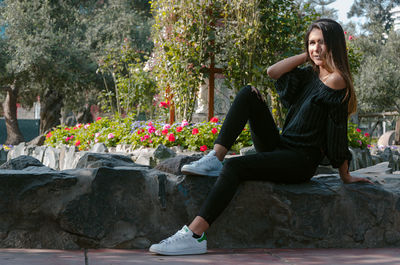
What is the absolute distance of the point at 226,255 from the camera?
243 cm

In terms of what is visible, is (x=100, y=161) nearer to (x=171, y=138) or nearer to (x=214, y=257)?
(x=214, y=257)

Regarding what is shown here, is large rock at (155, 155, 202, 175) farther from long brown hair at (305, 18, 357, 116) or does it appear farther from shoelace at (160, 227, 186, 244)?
long brown hair at (305, 18, 357, 116)

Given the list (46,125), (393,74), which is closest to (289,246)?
(46,125)

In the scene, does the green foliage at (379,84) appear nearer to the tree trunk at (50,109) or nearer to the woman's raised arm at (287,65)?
the tree trunk at (50,109)

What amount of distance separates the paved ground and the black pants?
9.9 inches

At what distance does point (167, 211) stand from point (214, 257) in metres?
0.42

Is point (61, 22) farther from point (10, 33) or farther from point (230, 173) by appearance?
point (230, 173)

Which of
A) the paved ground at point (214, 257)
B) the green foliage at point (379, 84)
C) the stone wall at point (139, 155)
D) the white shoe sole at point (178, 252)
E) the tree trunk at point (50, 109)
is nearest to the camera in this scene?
the paved ground at point (214, 257)

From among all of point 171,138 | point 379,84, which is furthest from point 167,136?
point 379,84

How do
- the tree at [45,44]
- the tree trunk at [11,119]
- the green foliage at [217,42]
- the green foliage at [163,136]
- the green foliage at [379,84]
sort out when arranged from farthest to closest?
1. the green foliage at [379,84]
2. the tree trunk at [11,119]
3. the tree at [45,44]
4. the green foliage at [217,42]
5. the green foliage at [163,136]

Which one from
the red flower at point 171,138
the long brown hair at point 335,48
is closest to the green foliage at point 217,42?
the red flower at point 171,138

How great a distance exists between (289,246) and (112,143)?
5.06 meters

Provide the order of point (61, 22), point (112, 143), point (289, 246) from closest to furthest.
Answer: point (289, 246)
point (112, 143)
point (61, 22)

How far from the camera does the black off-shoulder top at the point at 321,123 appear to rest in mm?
2619
